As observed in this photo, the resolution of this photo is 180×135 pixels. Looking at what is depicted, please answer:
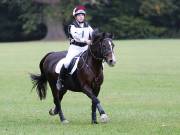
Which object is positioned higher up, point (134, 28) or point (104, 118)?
point (104, 118)

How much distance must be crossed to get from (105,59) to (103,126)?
1.25m

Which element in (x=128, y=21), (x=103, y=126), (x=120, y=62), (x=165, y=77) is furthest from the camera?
(x=128, y=21)

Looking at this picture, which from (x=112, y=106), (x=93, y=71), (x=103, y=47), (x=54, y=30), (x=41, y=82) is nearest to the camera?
(x=103, y=47)

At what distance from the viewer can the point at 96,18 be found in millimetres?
79125

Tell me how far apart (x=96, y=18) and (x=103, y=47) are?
2632 inches

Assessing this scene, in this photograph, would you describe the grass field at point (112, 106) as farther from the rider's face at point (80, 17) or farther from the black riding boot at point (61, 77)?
the rider's face at point (80, 17)

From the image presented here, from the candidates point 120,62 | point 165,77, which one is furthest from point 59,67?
point 120,62

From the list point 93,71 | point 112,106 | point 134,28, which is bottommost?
point 134,28

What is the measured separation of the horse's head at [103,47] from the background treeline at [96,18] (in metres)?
60.3

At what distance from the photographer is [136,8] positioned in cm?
7875

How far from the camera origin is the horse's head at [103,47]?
12.2m

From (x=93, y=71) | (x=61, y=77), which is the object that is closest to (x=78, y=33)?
(x=93, y=71)

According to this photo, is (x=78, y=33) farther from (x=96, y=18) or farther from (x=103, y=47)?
(x=96, y=18)

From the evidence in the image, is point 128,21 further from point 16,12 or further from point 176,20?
point 16,12
